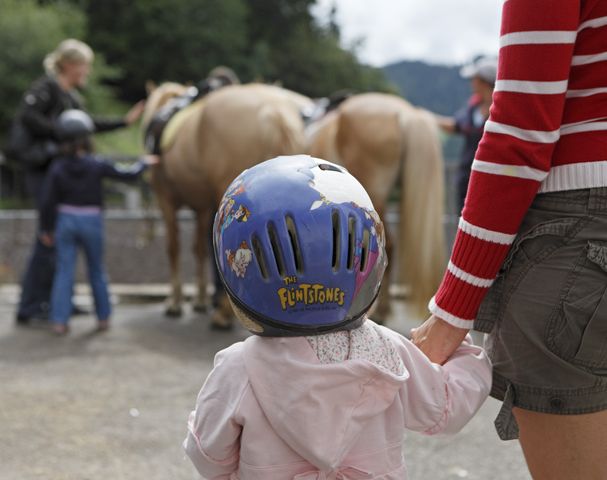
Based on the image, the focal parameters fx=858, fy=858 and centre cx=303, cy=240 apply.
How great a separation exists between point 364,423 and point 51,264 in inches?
223

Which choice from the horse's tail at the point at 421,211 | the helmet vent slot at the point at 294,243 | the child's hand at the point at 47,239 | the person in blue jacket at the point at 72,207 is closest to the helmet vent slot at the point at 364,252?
the helmet vent slot at the point at 294,243

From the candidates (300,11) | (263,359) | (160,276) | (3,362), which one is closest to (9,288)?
(160,276)

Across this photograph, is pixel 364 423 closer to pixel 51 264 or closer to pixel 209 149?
pixel 209 149

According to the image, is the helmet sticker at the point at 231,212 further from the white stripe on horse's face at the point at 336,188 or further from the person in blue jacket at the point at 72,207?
the person in blue jacket at the point at 72,207

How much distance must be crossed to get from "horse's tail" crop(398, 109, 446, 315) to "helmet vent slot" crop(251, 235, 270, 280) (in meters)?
4.32

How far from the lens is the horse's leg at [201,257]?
736cm

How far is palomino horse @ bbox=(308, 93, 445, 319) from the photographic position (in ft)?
19.4

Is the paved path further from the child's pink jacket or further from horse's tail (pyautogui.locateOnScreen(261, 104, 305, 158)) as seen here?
the child's pink jacket

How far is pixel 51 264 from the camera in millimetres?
6906

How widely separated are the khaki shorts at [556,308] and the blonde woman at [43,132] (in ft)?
18.2

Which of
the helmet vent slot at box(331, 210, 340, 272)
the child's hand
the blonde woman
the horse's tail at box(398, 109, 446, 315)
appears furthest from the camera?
the blonde woman

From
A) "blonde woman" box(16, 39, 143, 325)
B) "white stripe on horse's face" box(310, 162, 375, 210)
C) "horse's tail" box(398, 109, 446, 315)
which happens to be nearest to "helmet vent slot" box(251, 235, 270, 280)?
"white stripe on horse's face" box(310, 162, 375, 210)

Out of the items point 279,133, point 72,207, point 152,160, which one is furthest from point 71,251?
point 279,133

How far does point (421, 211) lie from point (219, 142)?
5.00ft
